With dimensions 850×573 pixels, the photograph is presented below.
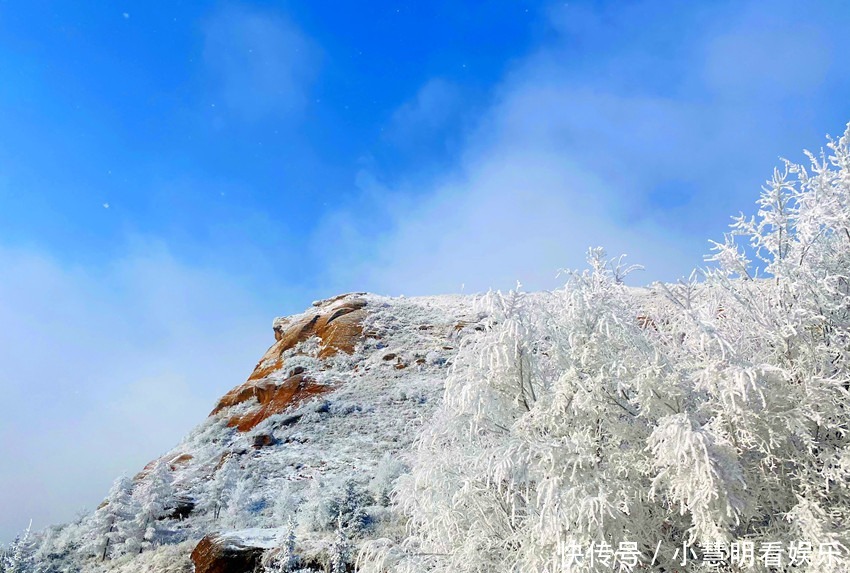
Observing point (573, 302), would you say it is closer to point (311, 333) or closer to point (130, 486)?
point (130, 486)

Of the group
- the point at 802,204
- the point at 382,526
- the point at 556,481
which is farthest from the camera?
the point at 382,526

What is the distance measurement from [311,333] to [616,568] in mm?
34331

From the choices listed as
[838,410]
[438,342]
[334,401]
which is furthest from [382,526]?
[438,342]

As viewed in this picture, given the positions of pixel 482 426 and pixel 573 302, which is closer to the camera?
pixel 573 302

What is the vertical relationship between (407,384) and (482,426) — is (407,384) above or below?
above

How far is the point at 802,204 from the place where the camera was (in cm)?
585

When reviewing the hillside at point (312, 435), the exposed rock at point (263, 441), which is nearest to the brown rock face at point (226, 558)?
the hillside at point (312, 435)

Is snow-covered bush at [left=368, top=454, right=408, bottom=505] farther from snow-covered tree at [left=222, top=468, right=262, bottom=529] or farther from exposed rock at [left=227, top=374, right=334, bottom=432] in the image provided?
exposed rock at [left=227, top=374, right=334, bottom=432]

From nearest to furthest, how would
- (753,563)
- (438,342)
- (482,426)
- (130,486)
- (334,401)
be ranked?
(753,563) < (482,426) < (130,486) < (334,401) < (438,342)

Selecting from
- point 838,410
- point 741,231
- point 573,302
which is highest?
point 741,231

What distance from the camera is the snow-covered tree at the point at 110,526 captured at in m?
16.3

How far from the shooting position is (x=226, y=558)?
11867mm

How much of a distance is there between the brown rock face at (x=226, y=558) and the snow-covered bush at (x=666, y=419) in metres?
6.72

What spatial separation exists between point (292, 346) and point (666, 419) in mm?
34861
